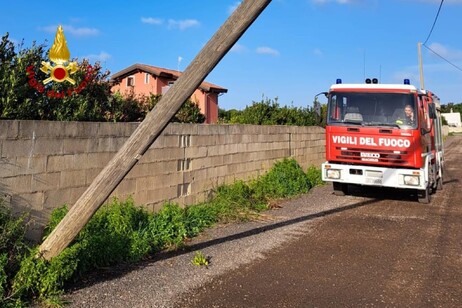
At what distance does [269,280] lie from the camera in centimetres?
479

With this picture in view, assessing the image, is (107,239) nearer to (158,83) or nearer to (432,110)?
(432,110)

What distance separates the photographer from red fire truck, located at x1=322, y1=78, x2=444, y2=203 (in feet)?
31.1

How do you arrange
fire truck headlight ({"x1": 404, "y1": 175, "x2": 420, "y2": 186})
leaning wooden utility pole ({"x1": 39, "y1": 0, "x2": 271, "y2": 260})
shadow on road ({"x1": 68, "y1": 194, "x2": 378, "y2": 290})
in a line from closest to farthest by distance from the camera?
leaning wooden utility pole ({"x1": 39, "y1": 0, "x2": 271, "y2": 260}) → shadow on road ({"x1": 68, "y1": 194, "x2": 378, "y2": 290}) → fire truck headlight ({"x1": 404, "y1": 175, "x2": 420, "y2": 186})

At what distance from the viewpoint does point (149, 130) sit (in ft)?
13.6

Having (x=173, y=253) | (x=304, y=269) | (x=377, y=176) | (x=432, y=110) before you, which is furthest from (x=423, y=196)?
(x=173, y=253)

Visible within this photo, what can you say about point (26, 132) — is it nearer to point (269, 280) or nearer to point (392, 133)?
point (269, 280)

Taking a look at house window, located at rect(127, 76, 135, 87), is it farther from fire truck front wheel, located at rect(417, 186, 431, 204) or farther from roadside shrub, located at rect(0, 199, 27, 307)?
roadside shrub, located at rect(0, 199, 27, 307)

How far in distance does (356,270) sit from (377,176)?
5144mm

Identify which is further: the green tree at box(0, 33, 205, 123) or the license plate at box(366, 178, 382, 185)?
the license plate at box(366, 178, 382, 185)

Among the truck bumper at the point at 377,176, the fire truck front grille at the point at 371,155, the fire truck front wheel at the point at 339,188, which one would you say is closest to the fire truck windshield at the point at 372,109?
the fire truck front grille at the point at 371,155

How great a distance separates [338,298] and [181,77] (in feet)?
9.28

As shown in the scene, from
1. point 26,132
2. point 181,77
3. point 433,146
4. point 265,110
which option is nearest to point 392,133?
point 433,146

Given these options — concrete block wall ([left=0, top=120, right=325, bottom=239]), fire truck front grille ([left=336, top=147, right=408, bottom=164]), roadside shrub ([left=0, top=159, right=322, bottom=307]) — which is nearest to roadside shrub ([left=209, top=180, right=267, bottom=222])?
roadside shrub ([left=0, top=159, right=322, bottom=307])

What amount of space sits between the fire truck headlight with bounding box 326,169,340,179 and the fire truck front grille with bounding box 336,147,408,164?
343 mm
